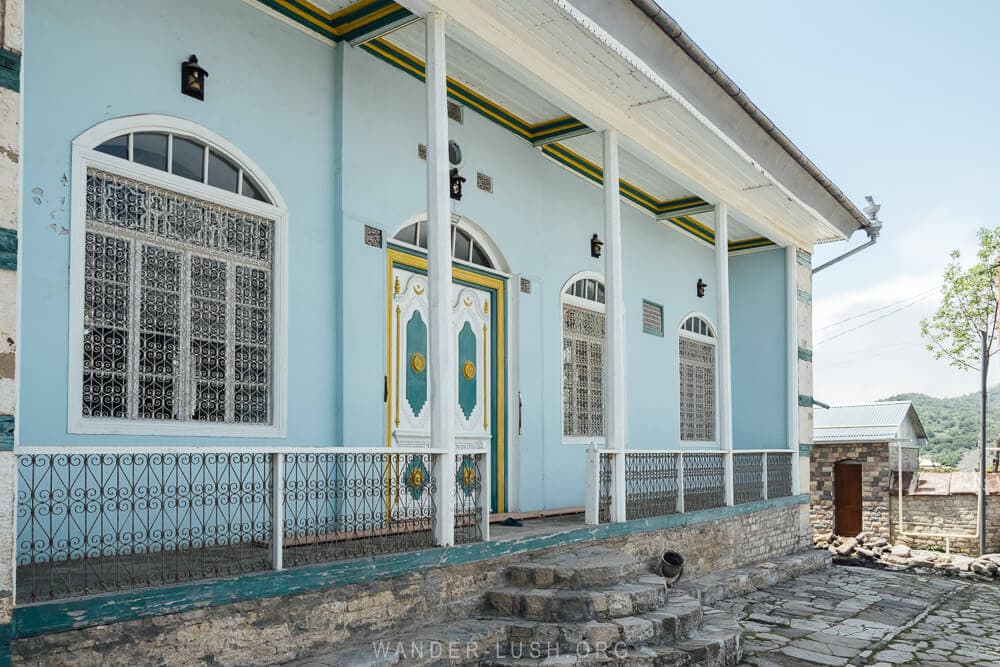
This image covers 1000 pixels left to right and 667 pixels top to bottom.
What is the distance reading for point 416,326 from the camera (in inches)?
284

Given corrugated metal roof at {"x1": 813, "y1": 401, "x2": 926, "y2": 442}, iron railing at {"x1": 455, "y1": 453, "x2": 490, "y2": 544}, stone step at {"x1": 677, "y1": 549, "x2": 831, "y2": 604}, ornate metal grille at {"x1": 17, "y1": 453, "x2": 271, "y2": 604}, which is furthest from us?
corrugated metal roof at {"x1": 813, "y1": 401, "x2": 926, "y2": 442}

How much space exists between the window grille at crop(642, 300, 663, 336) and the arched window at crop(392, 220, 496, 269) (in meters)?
3.18

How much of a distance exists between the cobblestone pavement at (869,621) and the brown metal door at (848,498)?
607 cm

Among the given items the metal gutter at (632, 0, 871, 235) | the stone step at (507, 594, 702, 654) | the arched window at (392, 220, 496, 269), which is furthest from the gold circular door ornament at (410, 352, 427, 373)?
the metal gutter at (632, 0, 871, 235)

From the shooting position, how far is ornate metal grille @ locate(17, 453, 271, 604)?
12.7ft

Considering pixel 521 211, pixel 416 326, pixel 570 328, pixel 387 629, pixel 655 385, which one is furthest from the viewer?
pixel 655 385

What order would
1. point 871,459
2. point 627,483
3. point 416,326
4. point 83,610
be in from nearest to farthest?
point 83,610, point 416,326, point 627,483, point 871,459

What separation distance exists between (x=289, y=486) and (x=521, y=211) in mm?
3924

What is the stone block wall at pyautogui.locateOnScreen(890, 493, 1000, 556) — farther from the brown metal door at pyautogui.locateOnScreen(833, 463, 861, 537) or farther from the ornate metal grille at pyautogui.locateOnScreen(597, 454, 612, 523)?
the ornate metal grille at pyautogui.locateOnScreen(597, 454, 612, 523)

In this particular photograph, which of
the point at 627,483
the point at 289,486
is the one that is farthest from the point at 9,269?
the point at 627,483

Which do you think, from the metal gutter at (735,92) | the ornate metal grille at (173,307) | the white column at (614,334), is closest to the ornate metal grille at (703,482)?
the white column at (614,334)

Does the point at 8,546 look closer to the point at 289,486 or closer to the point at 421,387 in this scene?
the point at 289,486

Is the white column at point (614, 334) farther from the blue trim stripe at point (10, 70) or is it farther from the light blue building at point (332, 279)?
the blue trim stripe at point (10, 70)

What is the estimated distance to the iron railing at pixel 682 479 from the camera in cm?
740
